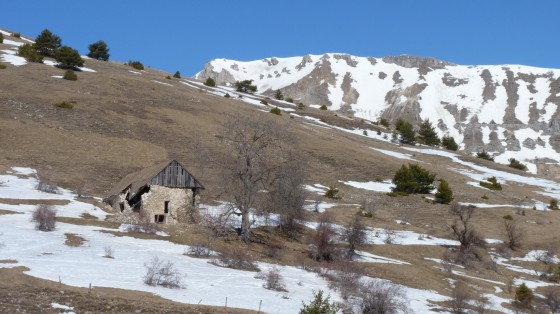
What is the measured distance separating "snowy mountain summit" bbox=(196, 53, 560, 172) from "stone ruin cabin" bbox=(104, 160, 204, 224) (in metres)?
99.5

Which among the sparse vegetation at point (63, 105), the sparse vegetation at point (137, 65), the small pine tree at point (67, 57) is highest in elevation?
the sparse vegetation at point (137, 65)

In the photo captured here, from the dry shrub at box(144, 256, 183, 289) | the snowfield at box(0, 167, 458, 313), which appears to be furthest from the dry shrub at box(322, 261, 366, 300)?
the dry shrub at box(144, 256, 183, 289)

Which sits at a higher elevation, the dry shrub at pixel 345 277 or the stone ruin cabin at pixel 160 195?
the stone ruin cabin at pixel 160 195

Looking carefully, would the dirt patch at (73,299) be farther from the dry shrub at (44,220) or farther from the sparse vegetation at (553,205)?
the sparse vegetation at (553,205)

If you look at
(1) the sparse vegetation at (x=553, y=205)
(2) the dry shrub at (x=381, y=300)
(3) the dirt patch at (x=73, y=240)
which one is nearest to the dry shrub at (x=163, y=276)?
(3) the dirt patch at (x=73, y=240)

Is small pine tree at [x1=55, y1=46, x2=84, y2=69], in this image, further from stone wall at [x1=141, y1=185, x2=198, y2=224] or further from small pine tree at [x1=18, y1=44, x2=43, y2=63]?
stone wall at [x1=141, y1=185, x2=198, y2=224]

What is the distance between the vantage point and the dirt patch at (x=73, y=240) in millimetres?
26966

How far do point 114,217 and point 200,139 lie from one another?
2534 centimetres

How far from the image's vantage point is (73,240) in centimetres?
2772

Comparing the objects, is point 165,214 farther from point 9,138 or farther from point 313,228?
point 9,138

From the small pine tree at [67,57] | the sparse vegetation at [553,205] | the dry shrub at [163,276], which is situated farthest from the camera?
the small pine tree at [67,57]

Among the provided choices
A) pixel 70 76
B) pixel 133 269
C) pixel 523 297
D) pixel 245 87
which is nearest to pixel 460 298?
pixel 523 297

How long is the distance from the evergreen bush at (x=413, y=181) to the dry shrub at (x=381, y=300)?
101ft

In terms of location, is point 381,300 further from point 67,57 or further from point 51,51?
point 51,51
